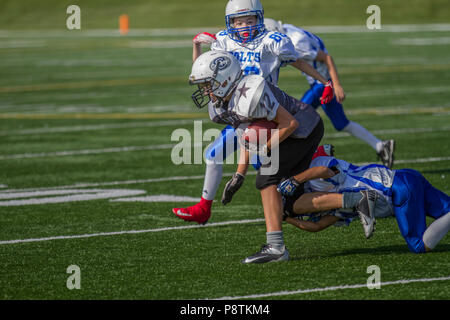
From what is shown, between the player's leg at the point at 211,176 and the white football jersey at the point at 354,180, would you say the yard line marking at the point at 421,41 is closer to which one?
the player's leg at the point at 211,176

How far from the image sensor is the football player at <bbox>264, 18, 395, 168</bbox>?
370 inches

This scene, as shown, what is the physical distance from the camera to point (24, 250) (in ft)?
21.9

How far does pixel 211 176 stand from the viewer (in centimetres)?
733

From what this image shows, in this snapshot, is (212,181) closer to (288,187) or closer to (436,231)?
(288,187)

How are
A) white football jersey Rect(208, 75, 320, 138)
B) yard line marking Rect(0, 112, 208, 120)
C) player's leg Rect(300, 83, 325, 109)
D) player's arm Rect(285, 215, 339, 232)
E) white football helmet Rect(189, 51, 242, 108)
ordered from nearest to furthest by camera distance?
white football jersey Rect(208, 75, 320, 138) < white football helmet Rect(189, 51, 242, 108) < player's arm Rect(285, 215, 339, 232) < player's leg Rect(300, 83, 325, 109) < yard line marking Rect(0, 112, 208, 120)

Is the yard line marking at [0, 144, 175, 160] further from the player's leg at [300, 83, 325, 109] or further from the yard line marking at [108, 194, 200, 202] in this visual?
the yard line marking at [108, 194, 200, 202]

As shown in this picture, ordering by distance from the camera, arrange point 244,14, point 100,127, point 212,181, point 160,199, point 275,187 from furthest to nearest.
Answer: point 100,127
point 160,199
point 212,181
point 244,14
point 275,187

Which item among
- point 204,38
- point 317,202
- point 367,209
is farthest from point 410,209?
point 204,38

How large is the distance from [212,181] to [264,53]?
105 centimetres

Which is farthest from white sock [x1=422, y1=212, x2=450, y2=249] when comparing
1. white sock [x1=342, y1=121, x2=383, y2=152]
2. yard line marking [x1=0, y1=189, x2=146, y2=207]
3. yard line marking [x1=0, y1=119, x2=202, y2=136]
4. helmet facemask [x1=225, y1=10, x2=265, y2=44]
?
yard line marking [x1=0, y1=119, x2=202, y2=136]

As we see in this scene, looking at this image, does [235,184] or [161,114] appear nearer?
[235,184]

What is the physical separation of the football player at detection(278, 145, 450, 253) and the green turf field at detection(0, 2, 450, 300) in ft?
0.61

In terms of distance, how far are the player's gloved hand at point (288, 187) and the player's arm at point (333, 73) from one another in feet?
9.40
